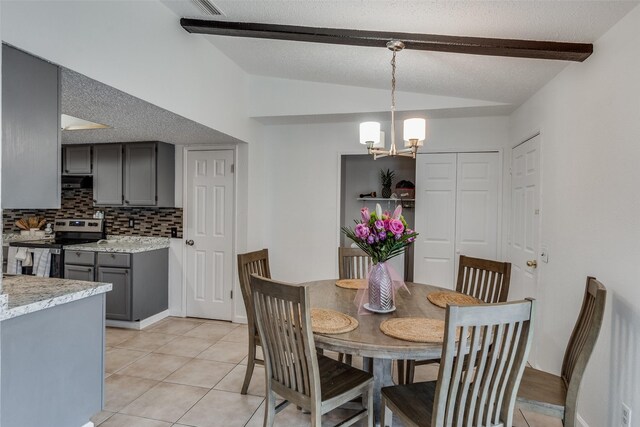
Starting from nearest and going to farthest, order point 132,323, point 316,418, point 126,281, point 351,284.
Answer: point 316,418 < point 351,284 < point 126,281 < point 132,323

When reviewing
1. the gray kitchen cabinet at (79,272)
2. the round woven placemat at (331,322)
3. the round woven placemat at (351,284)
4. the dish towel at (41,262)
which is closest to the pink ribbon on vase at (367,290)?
the round woven placemat at (331,322)

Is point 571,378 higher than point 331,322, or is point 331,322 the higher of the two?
point 331,322

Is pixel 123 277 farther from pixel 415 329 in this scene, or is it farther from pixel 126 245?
pixel 415 329

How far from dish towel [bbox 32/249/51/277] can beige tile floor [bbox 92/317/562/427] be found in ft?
2.99

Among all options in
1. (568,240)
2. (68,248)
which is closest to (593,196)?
(568,240)

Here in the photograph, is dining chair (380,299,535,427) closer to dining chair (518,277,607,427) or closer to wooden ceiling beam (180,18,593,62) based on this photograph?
dining chair (518,277,607,427)

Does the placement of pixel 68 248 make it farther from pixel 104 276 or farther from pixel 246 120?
pixel 246 120

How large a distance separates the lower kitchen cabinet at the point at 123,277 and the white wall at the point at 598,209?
150 inches

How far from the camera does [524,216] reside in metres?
3.34

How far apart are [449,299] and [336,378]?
0.89 m

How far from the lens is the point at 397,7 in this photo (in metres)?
2.10

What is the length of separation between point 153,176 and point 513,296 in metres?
3.96

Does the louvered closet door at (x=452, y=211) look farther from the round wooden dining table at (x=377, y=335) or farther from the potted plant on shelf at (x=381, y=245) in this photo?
the potted plant on shelf at (x=381, y=245)

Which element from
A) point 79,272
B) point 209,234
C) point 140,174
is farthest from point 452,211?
point 79,272
